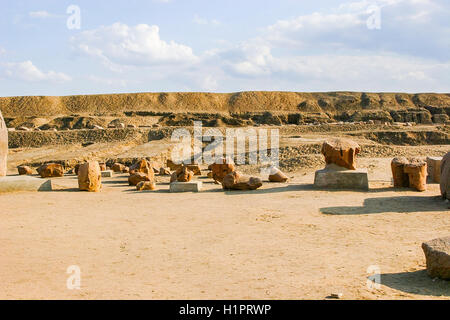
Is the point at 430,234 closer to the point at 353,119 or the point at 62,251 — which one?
the point at 62,251

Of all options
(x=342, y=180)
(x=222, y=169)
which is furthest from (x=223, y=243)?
(x=222, y=169)

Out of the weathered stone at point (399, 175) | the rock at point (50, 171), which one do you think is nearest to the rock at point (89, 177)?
the rock at point (50, 171)

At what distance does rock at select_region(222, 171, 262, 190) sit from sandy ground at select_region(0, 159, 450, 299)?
0.68 m

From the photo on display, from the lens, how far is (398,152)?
1906cm

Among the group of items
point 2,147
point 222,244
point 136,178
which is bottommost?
point 222,244

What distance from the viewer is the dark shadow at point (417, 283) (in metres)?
4.42

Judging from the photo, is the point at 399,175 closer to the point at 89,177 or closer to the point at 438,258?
the point at 438,258

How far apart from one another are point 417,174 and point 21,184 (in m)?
9.89

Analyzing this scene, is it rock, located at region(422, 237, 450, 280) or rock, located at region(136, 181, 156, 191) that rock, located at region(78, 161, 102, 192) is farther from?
rock, located at region(422, 237, 450, 280)

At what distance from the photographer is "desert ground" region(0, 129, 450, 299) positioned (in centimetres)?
461

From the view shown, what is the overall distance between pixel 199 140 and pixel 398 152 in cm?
1261

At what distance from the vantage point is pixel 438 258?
4.61 metres

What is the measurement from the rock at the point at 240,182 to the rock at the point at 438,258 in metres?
7.22
